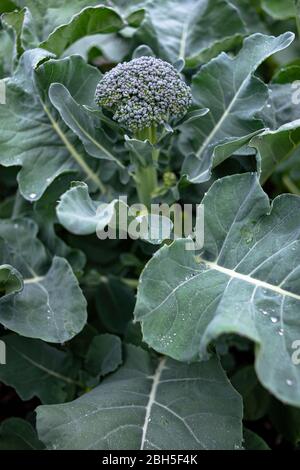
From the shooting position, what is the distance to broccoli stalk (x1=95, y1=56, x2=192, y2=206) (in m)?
1.12

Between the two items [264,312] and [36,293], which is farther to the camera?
[36,293]

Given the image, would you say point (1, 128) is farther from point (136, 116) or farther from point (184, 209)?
point (184, 209)

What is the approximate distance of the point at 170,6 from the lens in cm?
156

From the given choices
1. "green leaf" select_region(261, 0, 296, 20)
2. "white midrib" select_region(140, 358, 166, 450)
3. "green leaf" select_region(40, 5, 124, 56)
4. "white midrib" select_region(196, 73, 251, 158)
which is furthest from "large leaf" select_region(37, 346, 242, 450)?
"green leaf" select_region(261, 0, 296, 20)

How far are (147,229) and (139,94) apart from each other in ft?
0.88

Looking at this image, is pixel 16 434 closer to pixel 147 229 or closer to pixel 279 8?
pixel 147 229

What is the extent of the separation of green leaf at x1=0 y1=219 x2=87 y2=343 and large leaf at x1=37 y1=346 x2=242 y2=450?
148mm

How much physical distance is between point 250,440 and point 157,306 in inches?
17.8

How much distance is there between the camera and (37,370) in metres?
1.36

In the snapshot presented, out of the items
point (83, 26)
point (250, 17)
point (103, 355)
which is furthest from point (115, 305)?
point (250, 17)

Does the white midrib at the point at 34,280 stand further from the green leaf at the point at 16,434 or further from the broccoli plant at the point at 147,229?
the green leaf at the point at 16,434

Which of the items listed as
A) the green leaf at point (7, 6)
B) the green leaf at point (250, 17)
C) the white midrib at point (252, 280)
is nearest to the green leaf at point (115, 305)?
the white midrib at point (252, 280)

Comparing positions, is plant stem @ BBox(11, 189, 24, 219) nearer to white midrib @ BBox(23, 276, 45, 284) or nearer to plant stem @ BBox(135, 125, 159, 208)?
white midrib @ BBox(23, 276, 45, 284)
